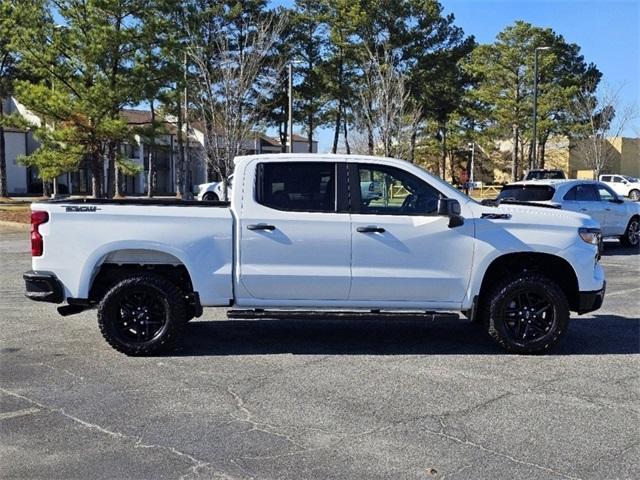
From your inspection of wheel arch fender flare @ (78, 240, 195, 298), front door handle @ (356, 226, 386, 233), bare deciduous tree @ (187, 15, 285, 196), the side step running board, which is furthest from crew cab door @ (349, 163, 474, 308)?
bare deciduous tree @ (187, 15, 285, 196)

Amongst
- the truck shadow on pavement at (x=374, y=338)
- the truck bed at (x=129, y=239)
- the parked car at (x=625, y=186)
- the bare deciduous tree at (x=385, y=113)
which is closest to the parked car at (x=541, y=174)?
the bare deciduous tree at (x=385, y=113)

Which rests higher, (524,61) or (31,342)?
(524,61)

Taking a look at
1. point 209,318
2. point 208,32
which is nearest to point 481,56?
point 208,32

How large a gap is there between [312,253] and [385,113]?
86.2 feet

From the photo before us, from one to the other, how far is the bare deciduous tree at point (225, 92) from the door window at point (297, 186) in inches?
674

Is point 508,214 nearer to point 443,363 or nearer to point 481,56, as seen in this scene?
point 443,363

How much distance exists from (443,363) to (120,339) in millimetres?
3036

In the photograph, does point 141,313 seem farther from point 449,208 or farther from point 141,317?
point 449,208

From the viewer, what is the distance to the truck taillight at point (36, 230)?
6.24 meters

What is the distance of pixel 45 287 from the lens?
6.30 meters

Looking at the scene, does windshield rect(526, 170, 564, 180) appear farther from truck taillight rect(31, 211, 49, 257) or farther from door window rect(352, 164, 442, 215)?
truck taillight rect(31, 211, 49, 257)

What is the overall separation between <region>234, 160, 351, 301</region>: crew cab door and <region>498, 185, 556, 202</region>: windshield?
8.67m

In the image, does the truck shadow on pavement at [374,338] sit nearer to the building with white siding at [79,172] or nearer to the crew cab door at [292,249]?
the crew cab door at [292,249]

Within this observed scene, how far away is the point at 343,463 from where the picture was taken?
407 cm
